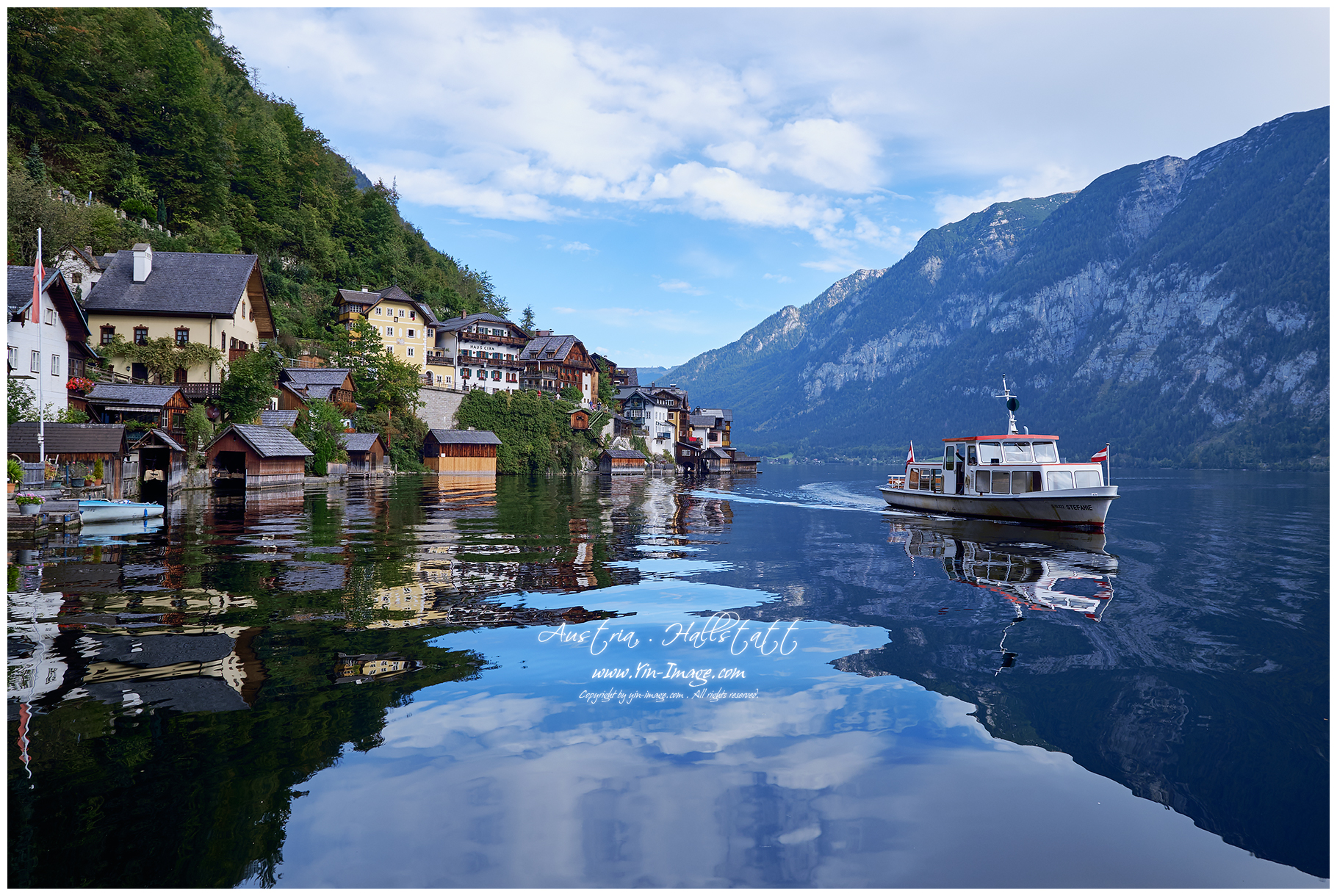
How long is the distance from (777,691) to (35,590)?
15750mm

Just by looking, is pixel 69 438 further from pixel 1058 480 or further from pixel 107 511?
pixel 1058 480

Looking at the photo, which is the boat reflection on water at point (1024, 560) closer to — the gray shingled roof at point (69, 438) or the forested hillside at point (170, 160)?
the gray shingled roof at point (69, 438)

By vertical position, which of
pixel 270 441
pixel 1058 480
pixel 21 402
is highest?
pixel 21 402

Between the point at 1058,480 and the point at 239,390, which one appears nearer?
the point at 1058,480

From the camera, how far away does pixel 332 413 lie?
64.4 metres

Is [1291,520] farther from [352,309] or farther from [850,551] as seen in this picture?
[352,309]

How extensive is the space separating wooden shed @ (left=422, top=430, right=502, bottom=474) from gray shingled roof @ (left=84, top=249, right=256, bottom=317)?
3171cm

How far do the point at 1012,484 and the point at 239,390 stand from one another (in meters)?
51.1

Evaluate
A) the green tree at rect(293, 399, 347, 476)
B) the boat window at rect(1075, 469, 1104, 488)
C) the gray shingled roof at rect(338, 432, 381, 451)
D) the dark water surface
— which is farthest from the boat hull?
the gray shingled roof at rect(338, 432, 381, 451)

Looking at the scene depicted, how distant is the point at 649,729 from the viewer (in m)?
8.89

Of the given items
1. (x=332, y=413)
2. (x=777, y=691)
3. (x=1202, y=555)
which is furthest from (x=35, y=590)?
(x=332, y=413)

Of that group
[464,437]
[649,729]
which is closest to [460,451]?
[464,437]

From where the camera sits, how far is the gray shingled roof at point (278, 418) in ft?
181

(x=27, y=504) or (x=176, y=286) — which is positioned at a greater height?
(x=176, y=286)
